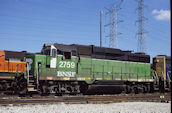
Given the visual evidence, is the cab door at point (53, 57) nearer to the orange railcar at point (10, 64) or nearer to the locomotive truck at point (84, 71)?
the locomotive truck at point (84, 71)

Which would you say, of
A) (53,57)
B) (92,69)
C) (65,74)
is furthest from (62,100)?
(92,69)

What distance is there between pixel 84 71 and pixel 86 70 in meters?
0.21

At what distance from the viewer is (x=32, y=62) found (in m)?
14.2

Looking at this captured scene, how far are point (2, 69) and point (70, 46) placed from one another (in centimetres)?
559

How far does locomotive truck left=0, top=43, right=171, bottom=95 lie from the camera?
46.2ft

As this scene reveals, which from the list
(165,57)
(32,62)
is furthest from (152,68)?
(32,62)

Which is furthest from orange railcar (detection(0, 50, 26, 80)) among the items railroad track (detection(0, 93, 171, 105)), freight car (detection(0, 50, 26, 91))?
railroad track (detection(0, 93, 171, 105))

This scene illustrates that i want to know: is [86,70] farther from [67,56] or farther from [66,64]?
[67,56]

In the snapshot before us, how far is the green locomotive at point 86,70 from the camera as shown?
46.4 feet

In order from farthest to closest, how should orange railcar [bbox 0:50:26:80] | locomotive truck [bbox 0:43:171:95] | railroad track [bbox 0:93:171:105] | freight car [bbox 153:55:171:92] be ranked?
freight car [bbox 153:55:171:92] → orange railcar [bbox 0:50:26:80] → locomotive truck [bbox 0:43:171:95] → railroad track [bbox 0:93:171:105]

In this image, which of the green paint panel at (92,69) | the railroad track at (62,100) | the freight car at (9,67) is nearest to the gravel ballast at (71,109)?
the railroad track at (62,100)

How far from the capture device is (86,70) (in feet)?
51.6

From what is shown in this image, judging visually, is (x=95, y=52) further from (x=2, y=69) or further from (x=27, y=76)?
(x=2, y=69)

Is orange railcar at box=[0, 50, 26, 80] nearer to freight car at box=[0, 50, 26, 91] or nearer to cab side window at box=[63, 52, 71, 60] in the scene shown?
freight car at box=[0, 50, 26, 91]
